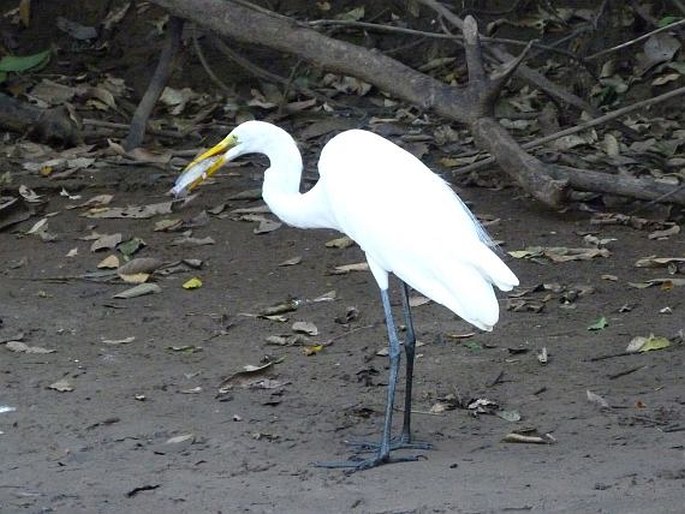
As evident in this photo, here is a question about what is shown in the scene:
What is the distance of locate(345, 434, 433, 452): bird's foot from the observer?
208 inches

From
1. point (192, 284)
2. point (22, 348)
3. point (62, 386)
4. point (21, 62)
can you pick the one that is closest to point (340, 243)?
point (192, 284)

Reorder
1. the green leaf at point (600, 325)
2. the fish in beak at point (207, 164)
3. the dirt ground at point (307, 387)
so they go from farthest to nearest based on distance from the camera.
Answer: the green leaf at point (600, 325), the fish in beak at point (207, 164), the dirt ground at point (307, 387)

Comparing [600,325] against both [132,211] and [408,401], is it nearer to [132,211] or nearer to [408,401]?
[408,401]

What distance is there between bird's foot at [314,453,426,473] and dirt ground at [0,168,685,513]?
59mm

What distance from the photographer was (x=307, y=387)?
5898 mm

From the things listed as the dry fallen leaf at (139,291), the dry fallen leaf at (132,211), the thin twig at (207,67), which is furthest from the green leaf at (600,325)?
the thin twig at (207,67)

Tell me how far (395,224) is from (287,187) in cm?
80

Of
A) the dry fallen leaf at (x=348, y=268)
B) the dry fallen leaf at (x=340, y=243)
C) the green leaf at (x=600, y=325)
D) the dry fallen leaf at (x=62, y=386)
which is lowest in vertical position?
the dry fallen leaf at (x=62, y=386)

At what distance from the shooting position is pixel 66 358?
6.32 metres

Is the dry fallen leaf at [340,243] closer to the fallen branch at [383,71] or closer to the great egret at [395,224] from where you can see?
the fallen branch at [383,71]

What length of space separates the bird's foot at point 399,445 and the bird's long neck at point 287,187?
1.05m

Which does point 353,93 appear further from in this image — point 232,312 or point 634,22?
point 232,312

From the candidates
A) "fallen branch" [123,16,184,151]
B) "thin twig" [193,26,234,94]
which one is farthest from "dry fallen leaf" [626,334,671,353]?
"thin twig" [193,26,234,94]

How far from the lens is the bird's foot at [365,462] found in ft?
16.5
